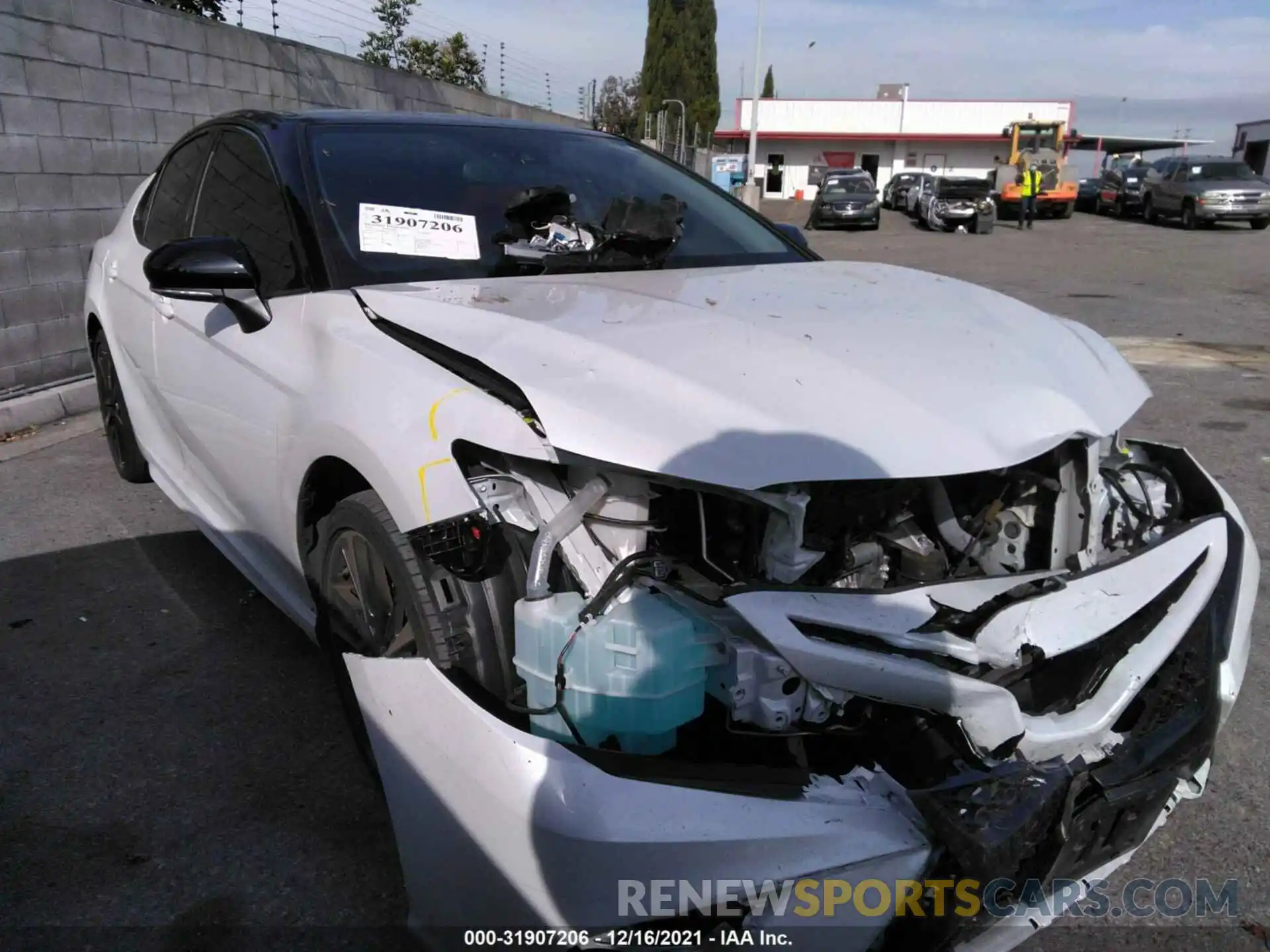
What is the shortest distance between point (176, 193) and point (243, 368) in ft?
4.70

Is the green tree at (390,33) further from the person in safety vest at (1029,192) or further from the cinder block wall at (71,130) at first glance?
the person in safety vest at (1029,192)

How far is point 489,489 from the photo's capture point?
1.86 m

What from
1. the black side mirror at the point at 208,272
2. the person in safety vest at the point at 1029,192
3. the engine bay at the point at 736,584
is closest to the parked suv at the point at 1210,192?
the person in safety vest at the point at 1029,192

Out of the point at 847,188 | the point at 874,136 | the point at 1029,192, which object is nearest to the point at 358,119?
the point at 847,188

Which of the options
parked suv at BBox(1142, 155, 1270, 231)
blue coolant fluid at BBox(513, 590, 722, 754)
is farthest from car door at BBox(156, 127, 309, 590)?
parked suv at BBox(1142, 155, 1270, 231)

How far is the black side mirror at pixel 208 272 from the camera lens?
244cm

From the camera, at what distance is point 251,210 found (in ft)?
9.41

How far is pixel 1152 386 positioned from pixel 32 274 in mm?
7359

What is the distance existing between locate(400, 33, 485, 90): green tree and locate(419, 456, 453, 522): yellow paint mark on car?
18.2 metres

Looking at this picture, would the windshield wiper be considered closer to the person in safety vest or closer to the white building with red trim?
the person in safety vest

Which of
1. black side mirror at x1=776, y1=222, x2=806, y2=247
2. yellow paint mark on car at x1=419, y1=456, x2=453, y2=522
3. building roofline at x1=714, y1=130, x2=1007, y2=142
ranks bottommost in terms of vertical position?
yellow paint mark on car at x1=419, y1=456, x2=453, y2=522

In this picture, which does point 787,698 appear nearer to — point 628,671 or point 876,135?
point 628,671

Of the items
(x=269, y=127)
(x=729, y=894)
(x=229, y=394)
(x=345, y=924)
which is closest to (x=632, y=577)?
(x=729, y=894)

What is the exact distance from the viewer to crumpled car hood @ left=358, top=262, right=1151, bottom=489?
67.2 inches
